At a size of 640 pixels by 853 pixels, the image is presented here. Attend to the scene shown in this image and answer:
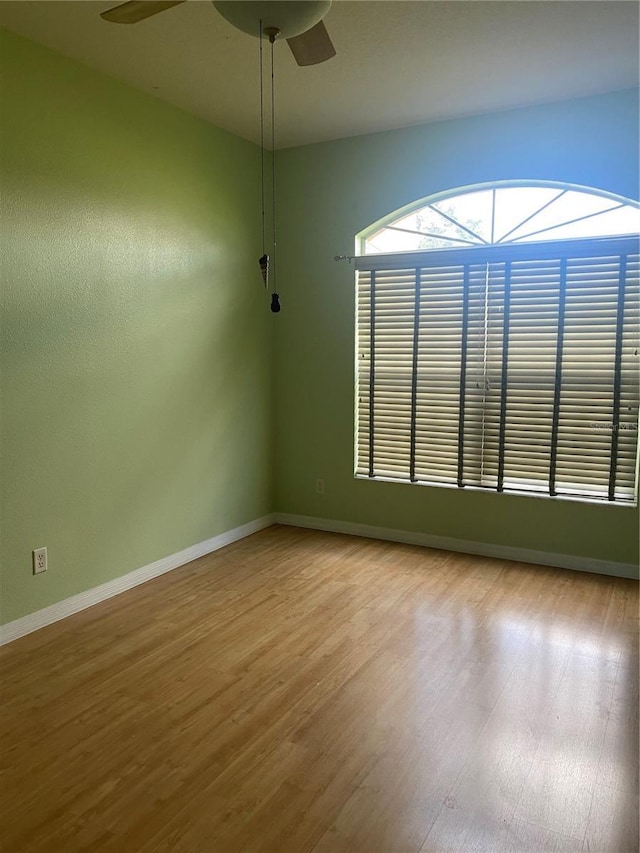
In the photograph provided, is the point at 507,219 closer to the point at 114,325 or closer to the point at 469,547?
the point at 469,547

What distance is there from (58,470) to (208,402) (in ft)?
4.15

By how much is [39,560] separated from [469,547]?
2.74 m

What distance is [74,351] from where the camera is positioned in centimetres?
328

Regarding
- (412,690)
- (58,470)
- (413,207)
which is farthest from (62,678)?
(413,207)

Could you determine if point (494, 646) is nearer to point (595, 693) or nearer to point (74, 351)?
point (595, 693)

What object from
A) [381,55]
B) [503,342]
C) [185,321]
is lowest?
[503,342]

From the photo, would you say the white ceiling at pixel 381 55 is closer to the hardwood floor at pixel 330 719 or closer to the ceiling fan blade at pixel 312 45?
the ceiling fan blade at pixel 312 45

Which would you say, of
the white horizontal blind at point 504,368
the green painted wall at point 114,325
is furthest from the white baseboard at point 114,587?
the white horizontal blind at point 504,368

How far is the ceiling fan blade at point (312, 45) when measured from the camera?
2.28m

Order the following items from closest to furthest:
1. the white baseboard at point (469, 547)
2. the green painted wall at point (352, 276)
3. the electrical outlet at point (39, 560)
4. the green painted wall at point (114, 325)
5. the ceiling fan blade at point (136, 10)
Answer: the ceiling fan blade at point (136, 10)
the green painted wall at point (114, 325)
the electrical outlet at point (39, 560)
the green painted wall at point (352, 276)
the white baseboard at point (469, 547)

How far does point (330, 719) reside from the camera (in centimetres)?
241

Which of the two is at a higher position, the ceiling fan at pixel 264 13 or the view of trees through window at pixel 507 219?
the ceiling fan at pixel 264 13

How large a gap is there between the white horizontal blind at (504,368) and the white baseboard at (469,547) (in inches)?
16.3

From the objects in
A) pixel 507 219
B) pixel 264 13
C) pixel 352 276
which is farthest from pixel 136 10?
pixel 507 219
